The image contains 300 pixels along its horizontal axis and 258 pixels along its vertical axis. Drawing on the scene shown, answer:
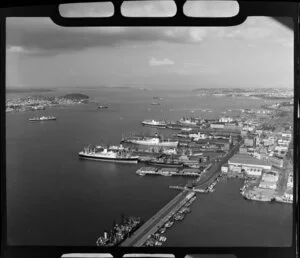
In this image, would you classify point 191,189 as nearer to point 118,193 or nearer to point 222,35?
point 118,193

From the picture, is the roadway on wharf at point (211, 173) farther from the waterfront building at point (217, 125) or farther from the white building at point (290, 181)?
the white building at point (290, 181)

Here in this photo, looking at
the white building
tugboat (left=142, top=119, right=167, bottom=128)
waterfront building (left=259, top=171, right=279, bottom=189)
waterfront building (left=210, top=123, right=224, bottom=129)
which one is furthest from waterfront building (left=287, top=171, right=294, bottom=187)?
tugboat (left=142, top=119, right=167, bottom=128)

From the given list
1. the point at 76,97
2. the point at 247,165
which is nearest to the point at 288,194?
the point at 247,165

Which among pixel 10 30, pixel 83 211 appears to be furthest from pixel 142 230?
pixel 10 30

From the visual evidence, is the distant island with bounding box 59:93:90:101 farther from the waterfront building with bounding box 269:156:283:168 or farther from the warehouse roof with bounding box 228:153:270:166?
the waterfront building with bounding box 269:156:283:168

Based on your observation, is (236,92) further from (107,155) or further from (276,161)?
(107,155)
